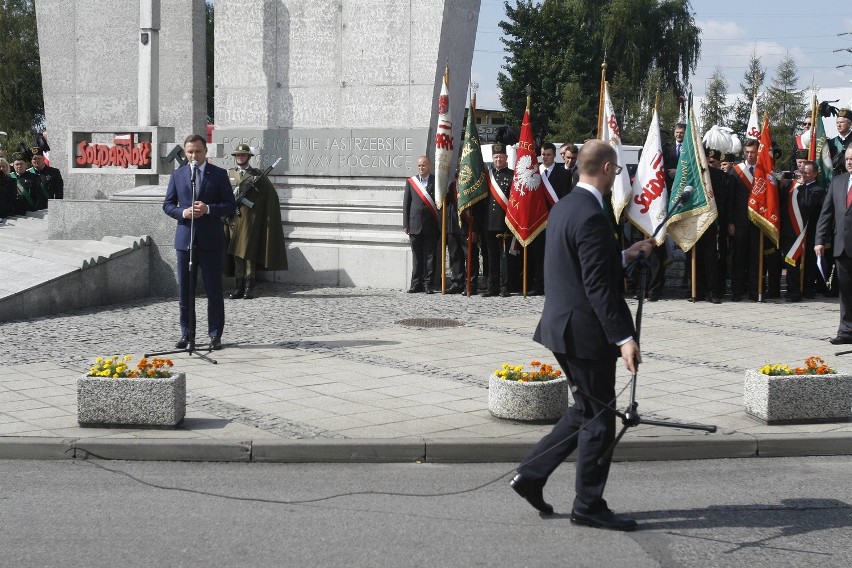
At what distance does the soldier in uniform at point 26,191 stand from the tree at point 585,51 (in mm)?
36196

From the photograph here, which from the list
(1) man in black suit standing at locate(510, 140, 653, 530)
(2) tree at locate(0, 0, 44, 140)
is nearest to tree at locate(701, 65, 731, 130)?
(2) tree at locate(0, 0, 44, 140)

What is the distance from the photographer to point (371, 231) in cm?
1716

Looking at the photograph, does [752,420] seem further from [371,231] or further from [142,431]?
[371,231]

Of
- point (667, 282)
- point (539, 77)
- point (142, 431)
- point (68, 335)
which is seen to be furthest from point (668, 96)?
point (142, 431)

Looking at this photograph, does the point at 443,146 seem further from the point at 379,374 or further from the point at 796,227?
the point at 379,374

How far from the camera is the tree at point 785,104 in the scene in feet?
164

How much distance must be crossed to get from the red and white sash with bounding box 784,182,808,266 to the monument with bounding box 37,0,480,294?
4.80 metres

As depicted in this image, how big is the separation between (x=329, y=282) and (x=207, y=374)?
7.40 m

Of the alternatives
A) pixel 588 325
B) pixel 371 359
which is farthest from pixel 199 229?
pixel 588 325

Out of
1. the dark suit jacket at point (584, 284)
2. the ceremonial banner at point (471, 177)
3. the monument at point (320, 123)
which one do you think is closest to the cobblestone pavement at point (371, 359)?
the monument at point (320, 123)

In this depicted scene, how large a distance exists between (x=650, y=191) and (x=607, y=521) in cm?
1041

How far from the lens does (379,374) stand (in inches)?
390

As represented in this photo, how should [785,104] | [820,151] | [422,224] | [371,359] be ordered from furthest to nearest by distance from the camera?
[785,104]
[820,151]
[422,224]
[371,359]

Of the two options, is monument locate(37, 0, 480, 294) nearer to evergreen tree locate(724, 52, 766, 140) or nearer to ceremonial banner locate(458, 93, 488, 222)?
ceremonial banner locate(458, 93, 488, 222)
